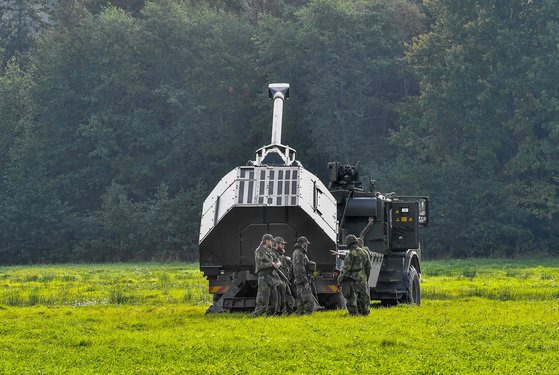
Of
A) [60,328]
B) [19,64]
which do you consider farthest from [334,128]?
[60,328]

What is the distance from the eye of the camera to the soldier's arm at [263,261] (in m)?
29.5

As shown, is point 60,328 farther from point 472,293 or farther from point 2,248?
point 2,248

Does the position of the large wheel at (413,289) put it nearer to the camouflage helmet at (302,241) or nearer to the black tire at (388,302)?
the black tire at (388,302)

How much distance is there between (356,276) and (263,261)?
217cm

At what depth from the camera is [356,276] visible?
2964cm

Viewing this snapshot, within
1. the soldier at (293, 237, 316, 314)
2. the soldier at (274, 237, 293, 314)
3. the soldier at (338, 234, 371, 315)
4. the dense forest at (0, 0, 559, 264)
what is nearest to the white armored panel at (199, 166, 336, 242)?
the soldier at (274, 237, 293, 314)

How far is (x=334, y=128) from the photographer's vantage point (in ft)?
276

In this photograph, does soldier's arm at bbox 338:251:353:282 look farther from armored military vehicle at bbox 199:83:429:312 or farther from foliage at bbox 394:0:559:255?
foliage at bbox 394:0:559:255

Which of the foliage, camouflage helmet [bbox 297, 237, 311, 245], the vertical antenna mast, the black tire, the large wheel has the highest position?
the foliage

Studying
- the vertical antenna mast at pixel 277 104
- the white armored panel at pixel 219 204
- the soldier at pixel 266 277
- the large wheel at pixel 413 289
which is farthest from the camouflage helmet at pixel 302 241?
the vertical antenna mast at pixel 277 104

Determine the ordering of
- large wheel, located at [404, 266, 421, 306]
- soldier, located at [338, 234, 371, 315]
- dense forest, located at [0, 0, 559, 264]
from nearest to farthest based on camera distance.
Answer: soldier, located at [338, 234, 371, 315]
large wheel, located at [404, 266, 421, 306]
dense forest, located at [0, 0, 559, 264]

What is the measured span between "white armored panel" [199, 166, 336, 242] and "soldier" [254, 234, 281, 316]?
4.88 feet

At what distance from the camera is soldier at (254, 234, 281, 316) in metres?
29.5

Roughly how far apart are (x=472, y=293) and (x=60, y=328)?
15.6m
